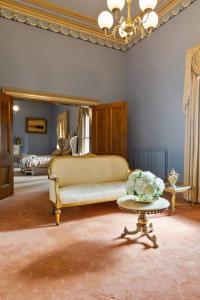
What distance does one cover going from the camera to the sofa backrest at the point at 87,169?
367 cm

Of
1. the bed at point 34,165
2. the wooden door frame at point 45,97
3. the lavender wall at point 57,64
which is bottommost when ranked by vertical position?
the bed at point 34,165

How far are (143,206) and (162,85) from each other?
3.56 metres

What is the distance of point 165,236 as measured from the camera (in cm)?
262

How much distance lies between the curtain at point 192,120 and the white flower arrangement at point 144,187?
6.39ft

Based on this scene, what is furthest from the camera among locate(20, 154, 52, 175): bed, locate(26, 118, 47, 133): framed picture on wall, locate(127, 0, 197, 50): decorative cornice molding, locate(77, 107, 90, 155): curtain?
locate(26, 118, 47, 133): framed picture on wall

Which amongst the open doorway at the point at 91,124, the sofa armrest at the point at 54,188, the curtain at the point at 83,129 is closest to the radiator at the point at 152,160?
the open doorway at the point at 91,124

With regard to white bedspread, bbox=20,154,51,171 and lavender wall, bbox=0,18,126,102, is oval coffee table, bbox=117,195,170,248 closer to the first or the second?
lavender wall, bbox=0,18,126,102

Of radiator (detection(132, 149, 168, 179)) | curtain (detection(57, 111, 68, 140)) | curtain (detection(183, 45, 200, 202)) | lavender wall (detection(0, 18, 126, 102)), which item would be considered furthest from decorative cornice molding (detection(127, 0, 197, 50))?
curtain (detection(57, 111, 68, 140))

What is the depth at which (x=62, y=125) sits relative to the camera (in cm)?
1048

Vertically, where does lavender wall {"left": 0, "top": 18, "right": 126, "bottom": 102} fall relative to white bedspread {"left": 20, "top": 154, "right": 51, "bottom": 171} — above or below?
above

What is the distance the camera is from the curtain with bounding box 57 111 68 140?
10.1m

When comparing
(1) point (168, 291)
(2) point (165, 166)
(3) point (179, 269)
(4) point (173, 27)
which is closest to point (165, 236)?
(3) point (179, 269)

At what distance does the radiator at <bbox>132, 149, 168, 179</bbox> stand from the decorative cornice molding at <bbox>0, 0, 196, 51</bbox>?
2961 mm

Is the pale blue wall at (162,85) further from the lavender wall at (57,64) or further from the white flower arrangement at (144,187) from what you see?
the white flower arrangement at (144,187)
